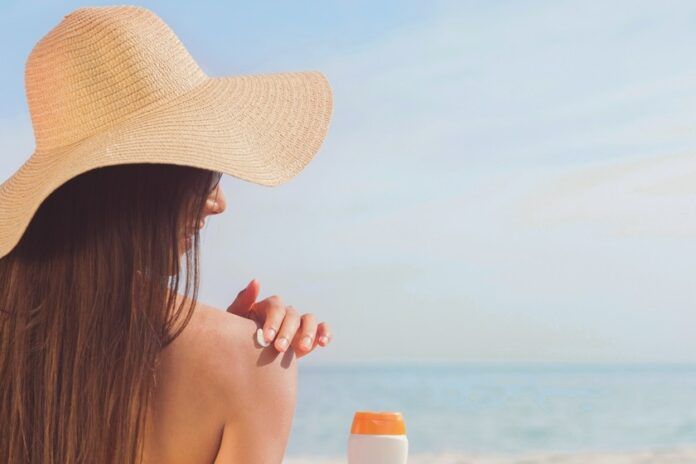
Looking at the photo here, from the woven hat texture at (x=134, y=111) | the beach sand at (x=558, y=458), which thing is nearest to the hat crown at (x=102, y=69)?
the woven hat texture at (x=134, y=111)

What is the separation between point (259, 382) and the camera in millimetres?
1510

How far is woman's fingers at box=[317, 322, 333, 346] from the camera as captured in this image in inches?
64.0

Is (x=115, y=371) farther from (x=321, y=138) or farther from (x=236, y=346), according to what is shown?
(x=321, y=138)

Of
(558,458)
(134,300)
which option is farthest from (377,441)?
(558,458)

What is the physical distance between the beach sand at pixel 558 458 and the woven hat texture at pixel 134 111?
11933 millimetres

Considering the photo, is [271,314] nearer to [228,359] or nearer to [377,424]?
[228,359]

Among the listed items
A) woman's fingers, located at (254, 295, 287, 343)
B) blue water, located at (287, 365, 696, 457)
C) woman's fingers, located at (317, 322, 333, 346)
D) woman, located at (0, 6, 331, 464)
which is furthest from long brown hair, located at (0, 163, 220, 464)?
blue water, located at (287, 365, 696, 457)

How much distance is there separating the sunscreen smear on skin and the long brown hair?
323 mm

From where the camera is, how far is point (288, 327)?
155 centimetres

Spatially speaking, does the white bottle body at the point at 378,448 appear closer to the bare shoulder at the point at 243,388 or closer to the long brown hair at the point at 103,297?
the bare shoulder at the point at 243,388

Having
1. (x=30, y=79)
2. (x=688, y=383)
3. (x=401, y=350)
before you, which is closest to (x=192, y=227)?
(x=30, y=79)

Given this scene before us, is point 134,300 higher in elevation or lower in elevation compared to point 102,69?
lower

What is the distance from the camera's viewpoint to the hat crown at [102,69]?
5.22 ft

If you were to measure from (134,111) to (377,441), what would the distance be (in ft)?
2.07
